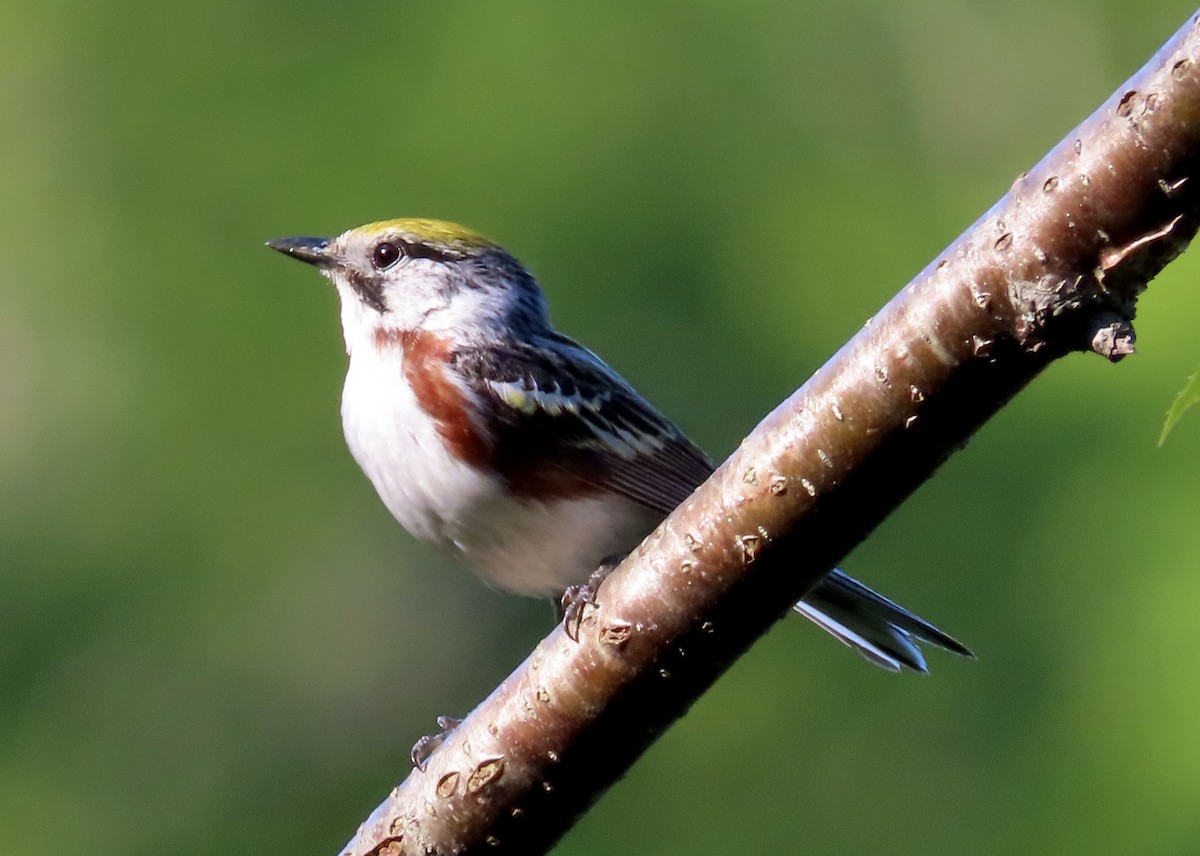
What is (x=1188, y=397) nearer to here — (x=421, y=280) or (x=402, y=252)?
(x=421, y=280)

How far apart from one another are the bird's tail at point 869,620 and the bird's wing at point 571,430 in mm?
449

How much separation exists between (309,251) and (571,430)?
120cm

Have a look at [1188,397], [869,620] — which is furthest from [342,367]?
[1188,397]

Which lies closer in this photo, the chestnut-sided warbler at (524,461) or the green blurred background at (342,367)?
the chestnut-sided warbler at (524,461)

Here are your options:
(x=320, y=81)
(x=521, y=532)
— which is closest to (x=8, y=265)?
(x=320, y=81)

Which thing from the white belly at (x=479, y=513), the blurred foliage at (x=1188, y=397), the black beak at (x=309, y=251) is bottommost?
the white belly at (x=479, y=513)

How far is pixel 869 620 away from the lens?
12.9 ft

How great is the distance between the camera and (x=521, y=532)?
389cm

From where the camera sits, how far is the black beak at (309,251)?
187 inches

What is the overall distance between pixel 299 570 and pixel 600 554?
4877mm

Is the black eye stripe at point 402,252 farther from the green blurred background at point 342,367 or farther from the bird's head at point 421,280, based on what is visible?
the green blurred background at point 342,367

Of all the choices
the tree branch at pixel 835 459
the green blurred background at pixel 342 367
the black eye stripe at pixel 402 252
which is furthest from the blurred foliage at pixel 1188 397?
the green blurred background at pixel 342 367

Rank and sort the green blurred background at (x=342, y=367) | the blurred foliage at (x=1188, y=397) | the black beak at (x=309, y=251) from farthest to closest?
the green blurred background at (x=342, y=367)
the black beak at (x=309, y=251)
the blurred foliage at (x=1188, y=397)

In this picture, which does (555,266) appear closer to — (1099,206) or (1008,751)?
(1008,751)
